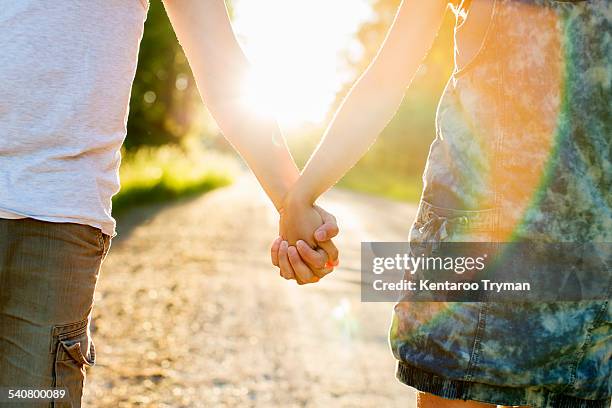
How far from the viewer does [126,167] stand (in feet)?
63.5

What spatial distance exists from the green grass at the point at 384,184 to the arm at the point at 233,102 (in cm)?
2276

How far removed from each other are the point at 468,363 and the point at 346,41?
42.6 m

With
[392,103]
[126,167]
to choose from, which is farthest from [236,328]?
[126,167]

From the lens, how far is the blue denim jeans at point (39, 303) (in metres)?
1.89

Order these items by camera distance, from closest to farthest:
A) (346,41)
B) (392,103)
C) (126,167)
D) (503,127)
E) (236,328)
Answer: (503,127)
(392,103)
(236,328)
(126,167)
(346,41)

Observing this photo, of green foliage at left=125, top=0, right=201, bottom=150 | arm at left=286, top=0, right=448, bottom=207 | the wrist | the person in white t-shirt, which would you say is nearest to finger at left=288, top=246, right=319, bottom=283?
the wrist

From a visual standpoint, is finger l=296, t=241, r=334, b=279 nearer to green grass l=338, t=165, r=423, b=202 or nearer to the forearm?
the forearm

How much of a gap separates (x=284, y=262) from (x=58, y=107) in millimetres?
815

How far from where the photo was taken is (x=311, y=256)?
2375mm

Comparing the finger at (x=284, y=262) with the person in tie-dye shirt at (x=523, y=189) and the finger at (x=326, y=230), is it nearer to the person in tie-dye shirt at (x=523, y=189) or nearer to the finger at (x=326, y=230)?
the finger at (x=326, y=230)

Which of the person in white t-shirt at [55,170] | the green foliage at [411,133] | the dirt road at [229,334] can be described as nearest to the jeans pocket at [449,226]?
the person in white t-shirt at [55,170]

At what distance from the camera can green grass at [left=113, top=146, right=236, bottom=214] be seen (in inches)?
625

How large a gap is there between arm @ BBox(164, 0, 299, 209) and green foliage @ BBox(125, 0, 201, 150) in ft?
66.8

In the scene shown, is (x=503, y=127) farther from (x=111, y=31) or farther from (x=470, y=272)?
(x=111, y=31)
